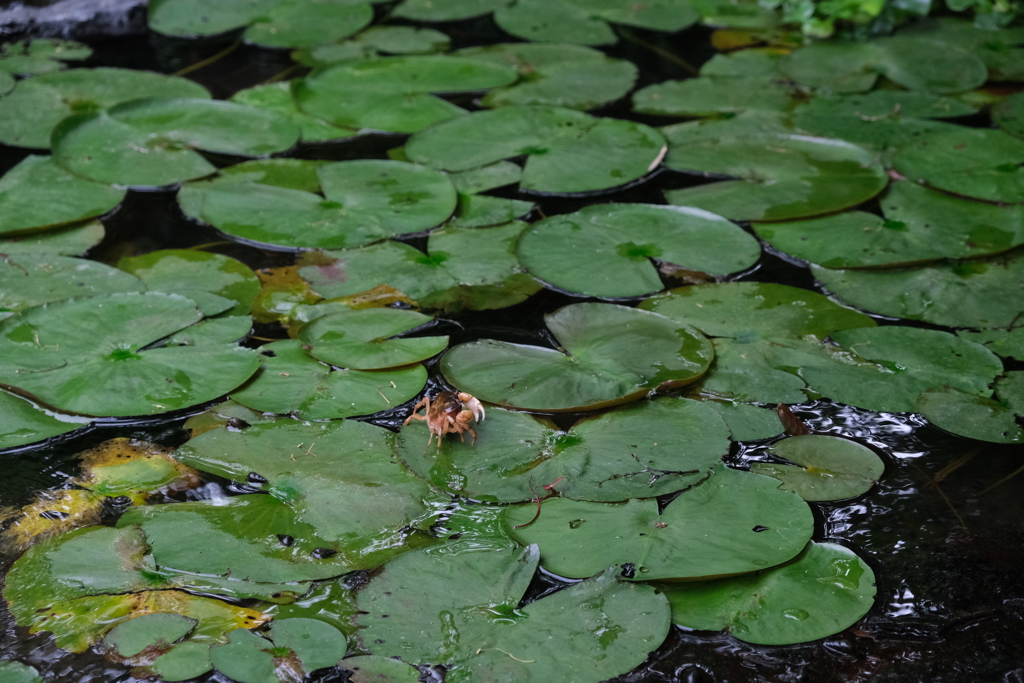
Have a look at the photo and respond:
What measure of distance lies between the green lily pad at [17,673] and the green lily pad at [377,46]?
110 inches

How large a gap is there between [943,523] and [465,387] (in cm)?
106

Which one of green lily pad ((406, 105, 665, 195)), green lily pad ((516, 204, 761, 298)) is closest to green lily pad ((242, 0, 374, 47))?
green lily pad ((406, 105, 665, 195))

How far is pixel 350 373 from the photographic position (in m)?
2.02

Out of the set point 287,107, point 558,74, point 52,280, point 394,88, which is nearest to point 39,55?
point 287,107

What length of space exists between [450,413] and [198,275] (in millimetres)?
1035

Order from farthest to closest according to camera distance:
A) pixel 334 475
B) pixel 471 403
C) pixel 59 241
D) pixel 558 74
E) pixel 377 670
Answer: pixel 558 74
pixel 59 241
pixel 471 403
pixel 334 475
pixel 377 670

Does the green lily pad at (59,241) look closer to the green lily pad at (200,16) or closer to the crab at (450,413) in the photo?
the crab at (450,413)

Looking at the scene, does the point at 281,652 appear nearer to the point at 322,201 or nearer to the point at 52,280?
the point at 52,280

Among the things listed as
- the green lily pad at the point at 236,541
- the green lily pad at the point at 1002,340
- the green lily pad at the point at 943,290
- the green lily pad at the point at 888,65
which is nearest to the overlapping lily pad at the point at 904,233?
the green lily pad at the point at 943,290

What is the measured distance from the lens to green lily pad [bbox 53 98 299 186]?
9.29 ft

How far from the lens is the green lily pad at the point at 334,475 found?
63.7 inches

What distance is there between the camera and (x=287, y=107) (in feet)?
10.8

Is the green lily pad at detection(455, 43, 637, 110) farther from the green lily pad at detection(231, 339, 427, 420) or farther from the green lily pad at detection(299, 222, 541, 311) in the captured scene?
the green lily pad at detection(231, 339, 427, 420)

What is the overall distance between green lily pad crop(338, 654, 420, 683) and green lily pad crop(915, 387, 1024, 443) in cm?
132
